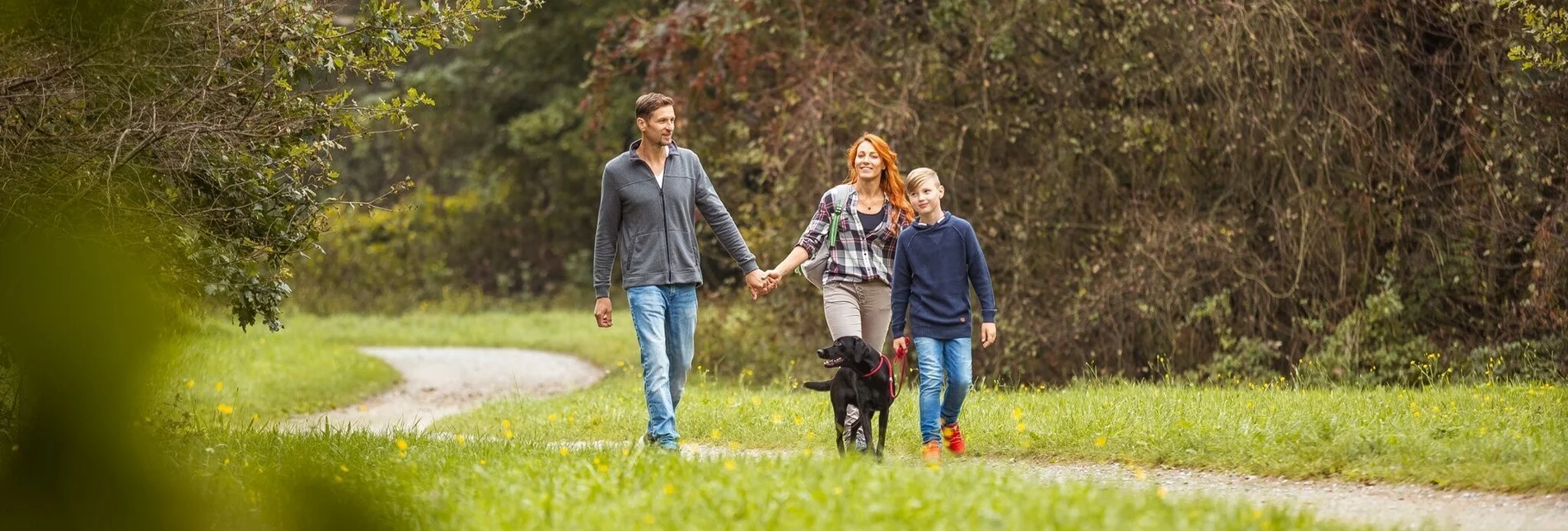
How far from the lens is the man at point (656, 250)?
22.8 ft

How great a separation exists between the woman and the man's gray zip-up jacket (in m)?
0.58

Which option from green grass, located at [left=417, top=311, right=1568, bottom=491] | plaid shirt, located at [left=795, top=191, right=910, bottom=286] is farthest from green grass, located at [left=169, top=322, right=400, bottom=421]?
plaid shirt, located at [left=795, top=191, right=910, bottom=286]

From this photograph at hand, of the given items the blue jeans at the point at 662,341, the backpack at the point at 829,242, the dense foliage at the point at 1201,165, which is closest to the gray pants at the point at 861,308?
the backpack at the point at 829,242

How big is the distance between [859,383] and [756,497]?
1.70m

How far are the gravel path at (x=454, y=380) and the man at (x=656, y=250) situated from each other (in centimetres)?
463

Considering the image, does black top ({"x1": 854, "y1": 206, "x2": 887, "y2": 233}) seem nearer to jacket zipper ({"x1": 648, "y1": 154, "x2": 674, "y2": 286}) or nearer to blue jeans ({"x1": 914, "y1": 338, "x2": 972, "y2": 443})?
blue jeans ({"x1": 914, "y1": 338, "x2": 972, "y2": 443})

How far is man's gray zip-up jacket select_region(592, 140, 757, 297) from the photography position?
699 centimetres

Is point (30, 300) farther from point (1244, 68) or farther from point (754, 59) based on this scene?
point (754, 59)

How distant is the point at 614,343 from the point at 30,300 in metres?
18.9

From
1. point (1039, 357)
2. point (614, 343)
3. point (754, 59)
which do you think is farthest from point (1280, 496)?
point (614, 343)

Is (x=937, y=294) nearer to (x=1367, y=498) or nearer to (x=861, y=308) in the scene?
(x=861, y=308)

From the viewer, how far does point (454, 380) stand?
1669 cm

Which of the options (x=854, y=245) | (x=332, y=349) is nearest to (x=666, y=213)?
(x=854, y=245)

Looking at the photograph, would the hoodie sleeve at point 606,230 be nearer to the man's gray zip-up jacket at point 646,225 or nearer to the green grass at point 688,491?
the man's gray zip-up jacket at point 646,225
